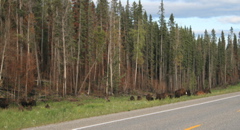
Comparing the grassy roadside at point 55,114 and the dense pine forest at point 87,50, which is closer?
the grassy roadside at point 55,114

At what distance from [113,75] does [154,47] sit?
28.2 metres

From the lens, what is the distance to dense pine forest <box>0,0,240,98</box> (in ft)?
111

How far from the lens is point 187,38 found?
79.8m

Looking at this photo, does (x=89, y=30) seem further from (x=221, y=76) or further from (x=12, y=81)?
(x=221, y=76)

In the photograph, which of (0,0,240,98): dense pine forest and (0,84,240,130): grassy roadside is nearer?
(0,84,240,130): grassy roadside

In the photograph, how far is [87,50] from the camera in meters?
44.7

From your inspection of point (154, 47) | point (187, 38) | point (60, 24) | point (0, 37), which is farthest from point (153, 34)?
point (0, 37)

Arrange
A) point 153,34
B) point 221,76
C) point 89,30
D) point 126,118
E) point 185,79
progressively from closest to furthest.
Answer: point 126,118 → point 89,30 → point 153,34 → point 185,79 → point 221,76

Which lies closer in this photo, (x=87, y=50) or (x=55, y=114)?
(x=55, y=114)

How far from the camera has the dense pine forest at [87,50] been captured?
1336 inches

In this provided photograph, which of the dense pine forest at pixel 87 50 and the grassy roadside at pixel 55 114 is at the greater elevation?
the dense pine forest at pixel 87 50

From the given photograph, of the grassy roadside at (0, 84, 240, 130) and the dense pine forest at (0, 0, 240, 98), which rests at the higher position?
the dense pine forest at (0, 0, 240, 98)

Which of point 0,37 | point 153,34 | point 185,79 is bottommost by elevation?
point 185,79

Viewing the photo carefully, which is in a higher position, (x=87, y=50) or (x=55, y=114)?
(x=87, y=50)
